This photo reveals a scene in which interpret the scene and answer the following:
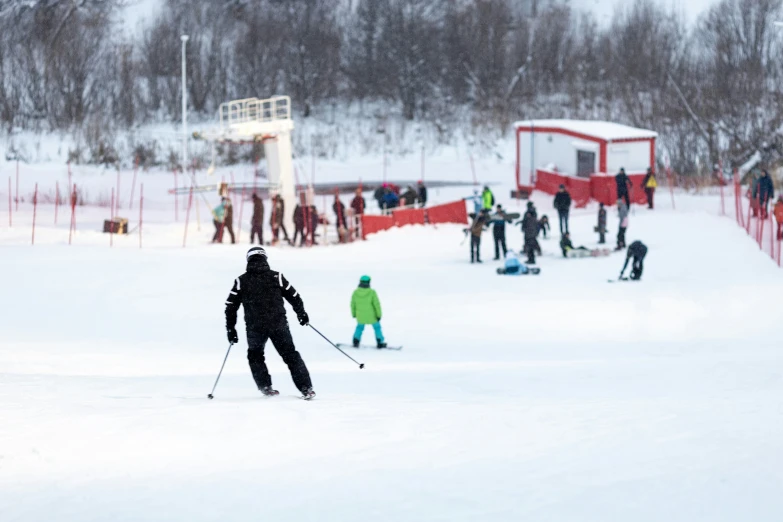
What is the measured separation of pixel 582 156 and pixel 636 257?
14648mm

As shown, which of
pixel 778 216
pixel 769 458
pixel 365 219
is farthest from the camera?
pixel 365 219

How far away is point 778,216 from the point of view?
22.5m

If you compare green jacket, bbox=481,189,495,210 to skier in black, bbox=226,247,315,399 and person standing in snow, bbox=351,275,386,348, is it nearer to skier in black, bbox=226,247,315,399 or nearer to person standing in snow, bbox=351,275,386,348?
person standing in snow, bbox=351,275,386,348

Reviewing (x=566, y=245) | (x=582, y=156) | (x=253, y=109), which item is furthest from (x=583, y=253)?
(x=253, y=109)

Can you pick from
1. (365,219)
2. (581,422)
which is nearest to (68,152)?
(365,219)

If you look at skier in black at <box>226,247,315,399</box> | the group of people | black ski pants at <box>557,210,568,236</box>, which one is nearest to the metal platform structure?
the group of people

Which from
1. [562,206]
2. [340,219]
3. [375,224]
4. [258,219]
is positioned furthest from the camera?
[375,224]

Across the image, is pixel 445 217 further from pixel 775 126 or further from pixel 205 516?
pixel 205 516

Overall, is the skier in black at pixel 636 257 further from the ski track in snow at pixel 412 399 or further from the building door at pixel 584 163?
the building door at pixel 584 163

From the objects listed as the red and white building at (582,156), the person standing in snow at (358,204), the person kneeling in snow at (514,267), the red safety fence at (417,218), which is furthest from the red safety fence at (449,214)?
the person kneeling in snow at (514,267)

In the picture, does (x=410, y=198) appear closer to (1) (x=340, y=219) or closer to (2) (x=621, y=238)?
(1) (x=340, y=219)

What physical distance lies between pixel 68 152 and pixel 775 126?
28.5 meters

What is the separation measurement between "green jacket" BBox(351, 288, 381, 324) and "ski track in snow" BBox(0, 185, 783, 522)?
481 millimetres

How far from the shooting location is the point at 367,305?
1436cm
